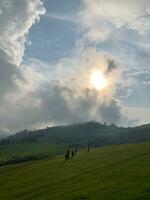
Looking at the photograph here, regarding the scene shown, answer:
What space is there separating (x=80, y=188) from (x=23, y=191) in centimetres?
1770

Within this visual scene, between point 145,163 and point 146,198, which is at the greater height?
point 145,163

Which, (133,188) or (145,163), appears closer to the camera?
(133,188)

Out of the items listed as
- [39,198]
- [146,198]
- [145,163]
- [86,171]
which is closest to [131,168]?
[145,163]

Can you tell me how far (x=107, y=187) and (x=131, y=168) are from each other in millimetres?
16515

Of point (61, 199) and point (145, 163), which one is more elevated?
point (145, 163)

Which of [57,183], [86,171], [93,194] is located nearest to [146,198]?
[93,194]

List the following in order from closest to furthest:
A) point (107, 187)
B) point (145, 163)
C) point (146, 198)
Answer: point (146, 198) < point (107, 187) < point (145, 163)

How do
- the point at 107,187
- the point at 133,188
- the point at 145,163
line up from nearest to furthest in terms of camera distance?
the point at 133,188
the point at 107,187
the point at 145,163

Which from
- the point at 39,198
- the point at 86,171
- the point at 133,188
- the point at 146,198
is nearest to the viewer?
the point at 146,198

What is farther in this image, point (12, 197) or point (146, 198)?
point (12, 197)

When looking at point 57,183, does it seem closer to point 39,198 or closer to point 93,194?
point 39,198

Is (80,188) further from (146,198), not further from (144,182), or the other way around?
(146,198)

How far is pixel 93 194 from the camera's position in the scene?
59281 millimetres

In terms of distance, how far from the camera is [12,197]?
250 feet
